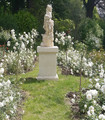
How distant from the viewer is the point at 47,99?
461cm

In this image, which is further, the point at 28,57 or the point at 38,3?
the point at 38,3

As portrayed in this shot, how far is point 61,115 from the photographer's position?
Result: 3.85 m

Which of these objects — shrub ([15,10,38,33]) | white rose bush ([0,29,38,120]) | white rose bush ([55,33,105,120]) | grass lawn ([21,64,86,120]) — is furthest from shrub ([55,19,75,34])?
grass lawn ([21,64,86,120])

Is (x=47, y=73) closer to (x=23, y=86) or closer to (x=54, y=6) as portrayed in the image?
(x=23, y=86)

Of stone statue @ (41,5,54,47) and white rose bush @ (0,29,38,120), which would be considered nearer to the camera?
white rose bush @ (0,29,38,120)

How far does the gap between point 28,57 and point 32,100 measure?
134 inches

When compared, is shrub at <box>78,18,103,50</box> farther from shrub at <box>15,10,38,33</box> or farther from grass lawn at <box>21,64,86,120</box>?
grass lawn at <box>21,64,86,120</box>

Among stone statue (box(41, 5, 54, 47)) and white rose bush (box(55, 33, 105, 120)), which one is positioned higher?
stone statue (box(41, 5, 54, 47))

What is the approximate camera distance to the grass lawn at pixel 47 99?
12.7 feet

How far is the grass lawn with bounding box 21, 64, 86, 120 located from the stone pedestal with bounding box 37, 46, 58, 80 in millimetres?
273

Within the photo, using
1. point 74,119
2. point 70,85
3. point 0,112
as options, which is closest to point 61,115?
point 74,119

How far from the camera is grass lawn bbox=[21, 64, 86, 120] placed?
152 inches

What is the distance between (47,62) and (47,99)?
1655 mm

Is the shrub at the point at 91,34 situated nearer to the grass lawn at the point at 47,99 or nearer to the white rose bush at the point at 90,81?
the white rose bush at the point at 90,81
